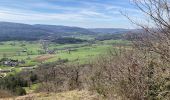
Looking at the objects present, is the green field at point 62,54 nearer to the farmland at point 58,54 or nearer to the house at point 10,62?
the farmland at point 58,54

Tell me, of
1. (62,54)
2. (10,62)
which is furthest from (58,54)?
(10,62)

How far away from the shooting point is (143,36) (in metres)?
6.38

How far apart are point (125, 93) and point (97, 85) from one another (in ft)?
14.9

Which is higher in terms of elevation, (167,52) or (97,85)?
(167,52)

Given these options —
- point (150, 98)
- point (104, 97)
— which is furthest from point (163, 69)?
point (104, 97)

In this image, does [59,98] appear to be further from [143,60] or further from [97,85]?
[143,60]

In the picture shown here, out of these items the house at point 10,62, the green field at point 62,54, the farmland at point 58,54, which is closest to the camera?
the green field at point 62,54

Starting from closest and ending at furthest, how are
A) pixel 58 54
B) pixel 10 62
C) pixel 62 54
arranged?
pixel 10 62, pixel 62 54, pixel 58 54

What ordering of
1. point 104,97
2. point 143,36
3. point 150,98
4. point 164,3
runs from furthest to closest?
point 104,97 → point 150,98 → point 143,36 → point 164,3

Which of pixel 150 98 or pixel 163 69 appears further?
pixel 150 98

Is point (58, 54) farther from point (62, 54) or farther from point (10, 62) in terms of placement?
point (10, 62)

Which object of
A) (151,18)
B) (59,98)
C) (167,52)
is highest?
(151,18)

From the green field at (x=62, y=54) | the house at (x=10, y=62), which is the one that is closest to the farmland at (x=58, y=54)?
the green field at (x=62, y=54)

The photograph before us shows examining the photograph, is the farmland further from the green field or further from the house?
the house
